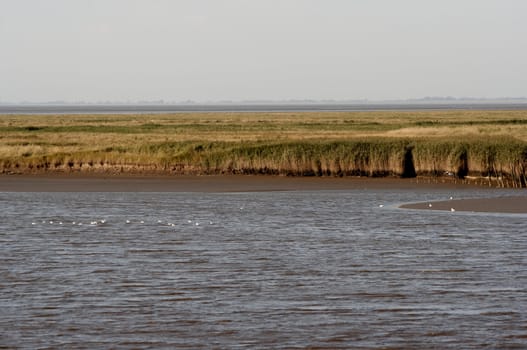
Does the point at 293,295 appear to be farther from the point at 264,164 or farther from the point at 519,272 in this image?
the point at 264,164

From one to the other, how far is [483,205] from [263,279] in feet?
48.1

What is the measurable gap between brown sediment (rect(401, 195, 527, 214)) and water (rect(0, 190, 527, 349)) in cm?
155

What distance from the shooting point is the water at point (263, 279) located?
13.9 meters

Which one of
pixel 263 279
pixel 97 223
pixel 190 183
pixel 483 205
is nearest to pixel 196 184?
pixel 190 183

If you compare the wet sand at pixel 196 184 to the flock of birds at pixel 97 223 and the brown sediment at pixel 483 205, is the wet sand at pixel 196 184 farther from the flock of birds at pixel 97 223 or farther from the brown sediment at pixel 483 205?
the flock of birds at pixel 97 223

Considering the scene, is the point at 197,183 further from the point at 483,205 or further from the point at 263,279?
the point at 263,279

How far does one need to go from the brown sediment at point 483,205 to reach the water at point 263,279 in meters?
1.55

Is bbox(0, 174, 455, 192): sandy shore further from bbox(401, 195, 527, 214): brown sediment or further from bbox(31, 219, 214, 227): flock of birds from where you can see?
bbox(31, 219, 214, 227): flock of birds

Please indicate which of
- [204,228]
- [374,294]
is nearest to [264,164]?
[204,228]

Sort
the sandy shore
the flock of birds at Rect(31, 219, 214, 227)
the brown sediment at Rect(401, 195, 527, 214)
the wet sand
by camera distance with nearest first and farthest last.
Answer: the flock of birds at Rect(31, 219, 214, 227) → the brown sediment at Rect(401, 195, 527, 214) → the wet sand → the sandy shore

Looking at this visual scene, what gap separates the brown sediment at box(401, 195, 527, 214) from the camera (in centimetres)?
3008

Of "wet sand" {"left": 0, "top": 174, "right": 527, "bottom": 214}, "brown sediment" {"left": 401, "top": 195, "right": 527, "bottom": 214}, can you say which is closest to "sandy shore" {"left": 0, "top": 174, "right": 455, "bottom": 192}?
"wet sand" {"left": 0, "top": 174, "right": 527, "bottom": 214}

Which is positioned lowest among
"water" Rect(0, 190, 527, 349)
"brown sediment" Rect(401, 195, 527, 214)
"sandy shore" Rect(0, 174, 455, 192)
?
"sandy shore" Rect(0, 174, 455, 192)

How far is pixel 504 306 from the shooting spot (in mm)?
15555
